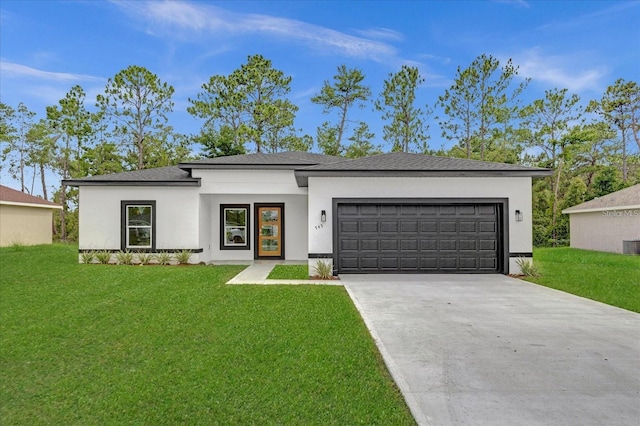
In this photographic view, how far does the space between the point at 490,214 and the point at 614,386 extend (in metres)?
7.67

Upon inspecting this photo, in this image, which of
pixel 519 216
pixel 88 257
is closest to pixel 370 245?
A: pixel 519 216

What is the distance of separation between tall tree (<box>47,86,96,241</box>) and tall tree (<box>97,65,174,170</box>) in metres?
2.22

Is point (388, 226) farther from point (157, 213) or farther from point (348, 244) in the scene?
point (157, 213)

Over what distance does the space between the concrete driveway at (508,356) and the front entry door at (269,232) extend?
7064 millimetres

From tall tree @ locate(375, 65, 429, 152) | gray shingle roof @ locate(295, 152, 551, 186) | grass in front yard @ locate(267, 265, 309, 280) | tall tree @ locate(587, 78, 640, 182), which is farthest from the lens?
tall tree @ locate(587, 78, 640, 182)

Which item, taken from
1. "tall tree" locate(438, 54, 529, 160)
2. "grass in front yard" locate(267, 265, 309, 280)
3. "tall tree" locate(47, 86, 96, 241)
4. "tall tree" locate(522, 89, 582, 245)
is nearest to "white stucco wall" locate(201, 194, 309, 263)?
"grass in front yard" locate(267, 265, 309, 280)

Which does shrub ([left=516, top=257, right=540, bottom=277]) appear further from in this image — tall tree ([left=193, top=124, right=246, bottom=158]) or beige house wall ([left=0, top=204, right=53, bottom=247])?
beige house wall ([left=0, top=204, right=53, bottom=247])

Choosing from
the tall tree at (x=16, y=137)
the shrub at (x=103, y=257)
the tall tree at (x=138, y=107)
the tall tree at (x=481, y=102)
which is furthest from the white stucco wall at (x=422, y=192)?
the tall tree at (x=16, y=137)

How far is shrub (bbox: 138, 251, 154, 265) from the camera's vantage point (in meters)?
12.5

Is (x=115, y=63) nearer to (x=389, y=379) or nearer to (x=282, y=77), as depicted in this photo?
(x=282, y=77)

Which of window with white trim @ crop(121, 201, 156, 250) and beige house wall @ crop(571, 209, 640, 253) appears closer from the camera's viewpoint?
window with white trim @ crop(121, 201, 156, 250)

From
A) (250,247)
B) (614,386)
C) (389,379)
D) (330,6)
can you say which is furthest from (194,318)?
(330,6)

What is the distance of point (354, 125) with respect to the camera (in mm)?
28844

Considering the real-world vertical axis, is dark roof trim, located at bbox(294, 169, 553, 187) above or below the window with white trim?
above
